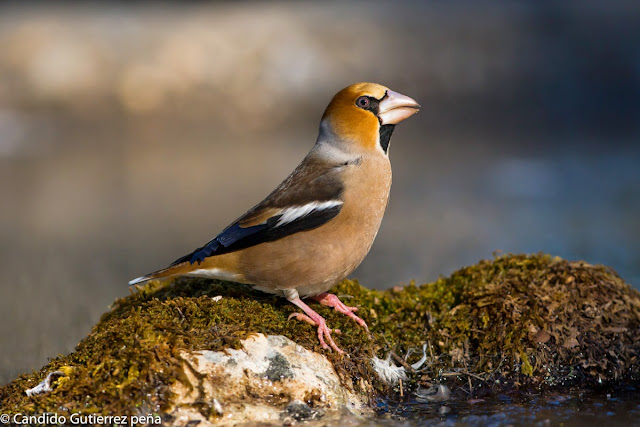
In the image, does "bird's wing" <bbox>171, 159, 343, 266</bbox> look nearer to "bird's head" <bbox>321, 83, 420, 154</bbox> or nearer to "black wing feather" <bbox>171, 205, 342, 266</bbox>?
"black wing feather" <bbox>171, 205, 342, 266</bbox>

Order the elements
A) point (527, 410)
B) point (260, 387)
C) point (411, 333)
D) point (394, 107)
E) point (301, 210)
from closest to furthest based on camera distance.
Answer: point (260, 387)
point (527, 410)
point (301, 210)
point (411, 333)
point (394, 107)

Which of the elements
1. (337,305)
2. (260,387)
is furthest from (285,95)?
(260,387)

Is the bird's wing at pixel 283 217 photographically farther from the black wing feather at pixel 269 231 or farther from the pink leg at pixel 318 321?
the pink leg at pixel 318 321

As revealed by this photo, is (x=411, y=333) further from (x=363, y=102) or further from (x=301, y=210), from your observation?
(x=363, y=102)

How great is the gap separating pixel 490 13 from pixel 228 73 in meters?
7.39

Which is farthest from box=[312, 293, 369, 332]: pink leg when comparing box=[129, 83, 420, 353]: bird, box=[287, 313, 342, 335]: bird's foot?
box=[287, 313, 342, 335]: bird's foot

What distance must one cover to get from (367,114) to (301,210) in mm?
1008

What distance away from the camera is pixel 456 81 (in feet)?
68.5

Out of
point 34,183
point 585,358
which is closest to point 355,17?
point 34,183

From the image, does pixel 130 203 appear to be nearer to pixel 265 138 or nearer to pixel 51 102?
pixel 265 138

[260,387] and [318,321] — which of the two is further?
[318,321]

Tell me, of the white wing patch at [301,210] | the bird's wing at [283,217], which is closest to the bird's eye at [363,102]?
the bird's wing at [283,217]

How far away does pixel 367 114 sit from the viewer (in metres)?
6.05

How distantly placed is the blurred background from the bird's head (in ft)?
23.6
